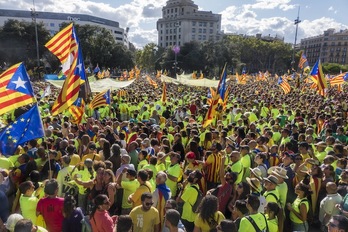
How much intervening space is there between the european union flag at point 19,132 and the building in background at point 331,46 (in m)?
132

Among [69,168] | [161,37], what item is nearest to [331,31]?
[161,37]

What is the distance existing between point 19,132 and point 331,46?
456 feet

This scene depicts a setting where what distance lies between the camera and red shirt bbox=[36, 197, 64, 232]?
3.83 meters

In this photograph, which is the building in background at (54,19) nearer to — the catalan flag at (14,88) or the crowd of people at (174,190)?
the catalan flag at (14,88)

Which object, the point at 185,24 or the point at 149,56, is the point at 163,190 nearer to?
the point at 149,56

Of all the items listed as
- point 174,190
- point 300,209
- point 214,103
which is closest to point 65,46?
point 214,103

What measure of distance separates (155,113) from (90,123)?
2.70 m

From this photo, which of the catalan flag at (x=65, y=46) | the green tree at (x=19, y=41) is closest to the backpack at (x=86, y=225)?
the catalan flag at (x=65, y=46)

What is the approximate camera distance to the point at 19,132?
4953 mm

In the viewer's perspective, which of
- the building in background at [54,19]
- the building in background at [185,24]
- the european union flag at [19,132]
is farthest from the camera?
the building in background at [185,24]

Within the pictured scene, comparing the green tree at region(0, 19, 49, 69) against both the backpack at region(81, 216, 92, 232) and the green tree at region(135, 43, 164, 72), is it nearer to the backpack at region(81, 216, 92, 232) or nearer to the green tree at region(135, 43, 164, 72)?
the green tree at region(135, 43, 164, 72)

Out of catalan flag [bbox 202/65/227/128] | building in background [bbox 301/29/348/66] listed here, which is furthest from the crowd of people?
building in background [bbox 301/29/348/66]

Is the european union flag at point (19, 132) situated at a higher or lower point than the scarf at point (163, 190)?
higher

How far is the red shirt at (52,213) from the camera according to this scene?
151 inches
